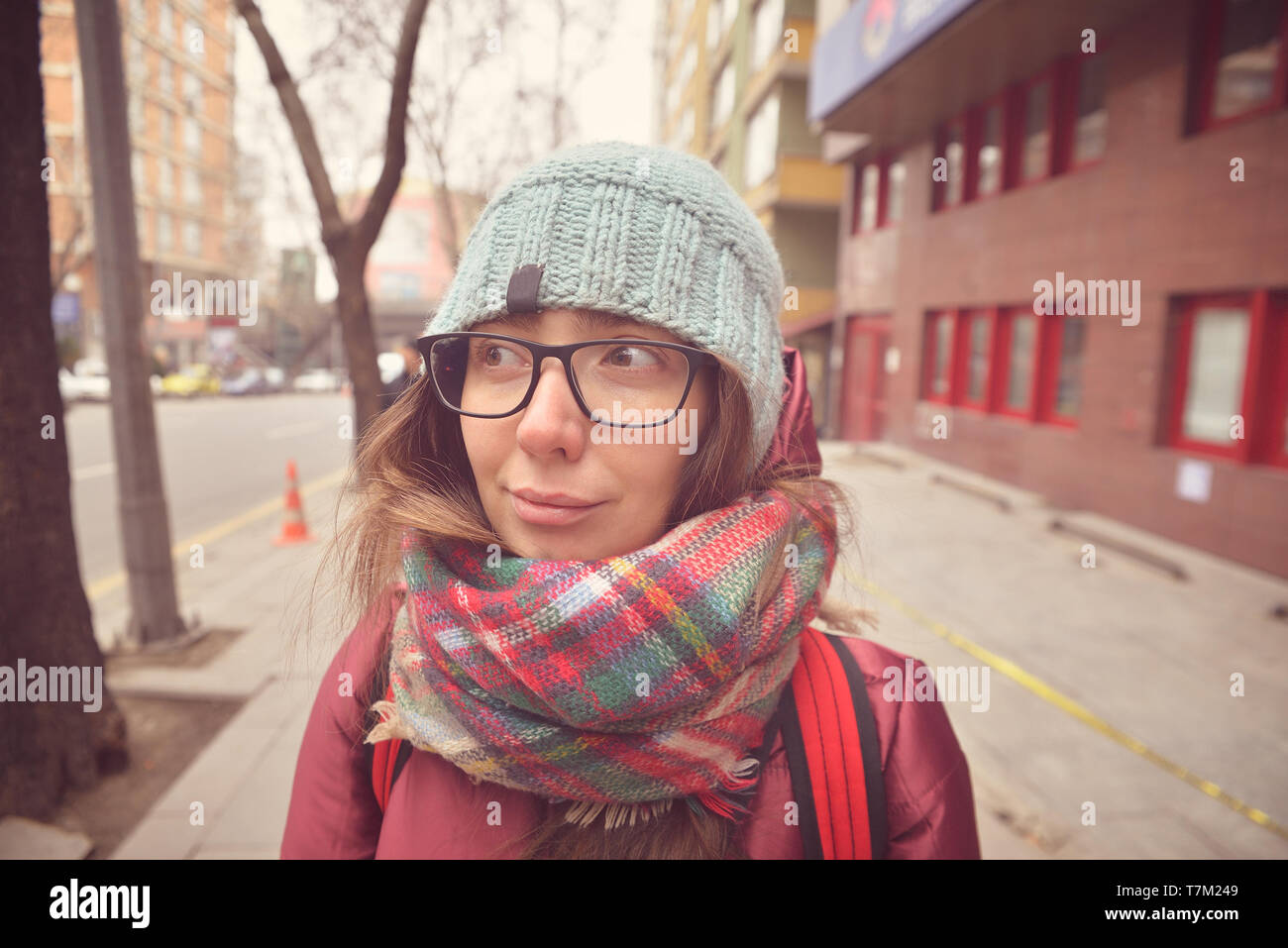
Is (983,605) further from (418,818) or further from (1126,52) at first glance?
(1126,52)

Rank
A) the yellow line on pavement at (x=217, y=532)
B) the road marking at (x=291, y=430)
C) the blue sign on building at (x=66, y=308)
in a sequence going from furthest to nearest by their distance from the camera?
the blue sign on building at (x=66, y=308) < the road marking at (x=291, y=430) < the yellow line on pavement at (x=217, y=532)

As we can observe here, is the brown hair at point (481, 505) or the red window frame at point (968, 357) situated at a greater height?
the red window frame at point (968, 357)

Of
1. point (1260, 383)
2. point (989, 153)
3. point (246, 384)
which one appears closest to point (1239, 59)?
point (1260, 383)

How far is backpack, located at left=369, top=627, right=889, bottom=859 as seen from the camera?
3.48 feet

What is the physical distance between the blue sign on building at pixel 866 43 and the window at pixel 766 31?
3573 mm

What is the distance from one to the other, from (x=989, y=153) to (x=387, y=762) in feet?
39.5

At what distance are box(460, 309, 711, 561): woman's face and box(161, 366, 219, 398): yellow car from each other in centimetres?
3750

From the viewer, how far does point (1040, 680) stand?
14.6 feet

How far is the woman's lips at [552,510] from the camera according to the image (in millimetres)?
1022

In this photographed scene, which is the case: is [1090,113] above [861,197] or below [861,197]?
below

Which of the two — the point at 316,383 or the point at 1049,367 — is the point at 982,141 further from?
the point at 316,383

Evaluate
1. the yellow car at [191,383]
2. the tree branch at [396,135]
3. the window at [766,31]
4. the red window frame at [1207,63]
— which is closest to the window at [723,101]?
the window at [766,31]

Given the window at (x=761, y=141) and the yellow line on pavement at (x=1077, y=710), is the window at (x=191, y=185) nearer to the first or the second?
the window at (x=761, y=141)

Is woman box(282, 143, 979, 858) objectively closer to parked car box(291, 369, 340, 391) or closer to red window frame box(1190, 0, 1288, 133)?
red window frame box(1190, 0, 1288, 133)
